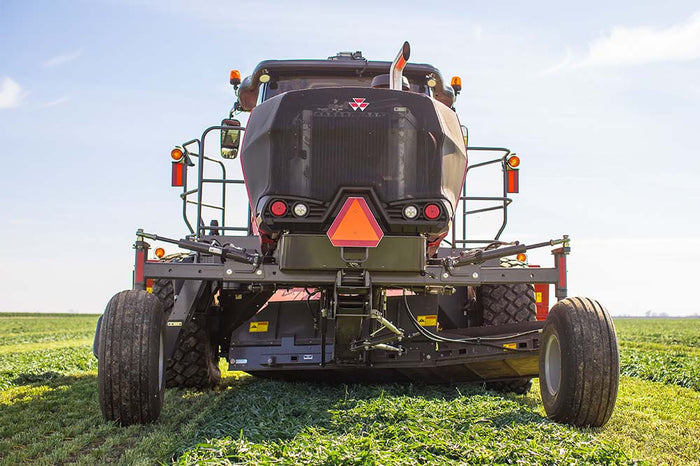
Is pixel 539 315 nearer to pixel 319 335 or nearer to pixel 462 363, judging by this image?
pixel 462 363

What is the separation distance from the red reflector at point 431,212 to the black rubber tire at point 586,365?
3.84ft

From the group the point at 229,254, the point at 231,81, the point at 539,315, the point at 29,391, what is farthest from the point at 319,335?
the point at 29,391

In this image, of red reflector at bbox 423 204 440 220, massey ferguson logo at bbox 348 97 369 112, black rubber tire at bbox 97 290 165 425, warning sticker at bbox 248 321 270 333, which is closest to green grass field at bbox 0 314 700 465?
black rubber tire at bbox 97 290 165 425

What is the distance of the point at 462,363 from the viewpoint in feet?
20.9

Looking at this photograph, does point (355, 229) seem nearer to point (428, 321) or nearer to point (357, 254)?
point (357, 254)

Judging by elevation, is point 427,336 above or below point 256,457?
above

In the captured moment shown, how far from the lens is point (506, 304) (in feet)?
23.6

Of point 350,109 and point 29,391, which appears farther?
point 29,391

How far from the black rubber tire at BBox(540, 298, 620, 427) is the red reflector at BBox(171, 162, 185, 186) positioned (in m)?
3.64

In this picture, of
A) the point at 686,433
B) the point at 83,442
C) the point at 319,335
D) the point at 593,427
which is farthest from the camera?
the point at 319,335

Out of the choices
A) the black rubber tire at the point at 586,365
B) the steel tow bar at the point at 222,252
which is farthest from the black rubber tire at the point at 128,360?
the black rubber tire at the point at 586,365

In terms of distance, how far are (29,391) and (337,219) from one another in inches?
197

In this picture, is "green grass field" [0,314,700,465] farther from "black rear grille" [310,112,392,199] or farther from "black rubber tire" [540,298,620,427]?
"black rear grille" [310,112,392,199]

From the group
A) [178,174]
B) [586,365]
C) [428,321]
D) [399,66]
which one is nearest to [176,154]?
[178,174]
